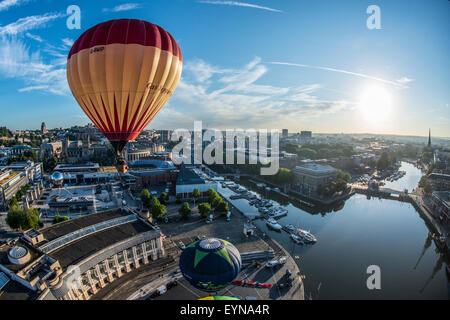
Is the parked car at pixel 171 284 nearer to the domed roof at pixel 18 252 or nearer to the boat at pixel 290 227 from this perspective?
the domed roof at pixel 18 252

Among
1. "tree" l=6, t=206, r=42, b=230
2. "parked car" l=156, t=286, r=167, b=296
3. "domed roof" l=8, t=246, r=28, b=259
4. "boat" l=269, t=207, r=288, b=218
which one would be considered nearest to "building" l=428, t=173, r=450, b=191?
"boat" l=269, t=207, r=288, b=218

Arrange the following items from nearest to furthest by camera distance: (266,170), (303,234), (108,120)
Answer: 1. (108,120)
2. (303,234)
3. (266,170)

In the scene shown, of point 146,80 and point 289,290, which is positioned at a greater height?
point 146,80

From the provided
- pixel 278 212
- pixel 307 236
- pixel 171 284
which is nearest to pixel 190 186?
pixel 278 212
